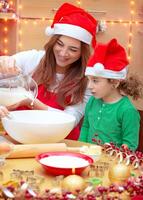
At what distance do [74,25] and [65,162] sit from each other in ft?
3.36

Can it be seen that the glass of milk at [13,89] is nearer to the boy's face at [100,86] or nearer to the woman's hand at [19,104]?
the woman's hand at [19,104]

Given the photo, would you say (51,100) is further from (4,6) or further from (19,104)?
(4,6)

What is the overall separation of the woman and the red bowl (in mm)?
818

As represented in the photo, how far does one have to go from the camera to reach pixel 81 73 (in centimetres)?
218

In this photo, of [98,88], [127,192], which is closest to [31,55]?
[98,88]

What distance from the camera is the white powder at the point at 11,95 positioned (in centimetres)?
165

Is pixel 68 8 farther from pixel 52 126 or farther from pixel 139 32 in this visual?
pixel 139 32

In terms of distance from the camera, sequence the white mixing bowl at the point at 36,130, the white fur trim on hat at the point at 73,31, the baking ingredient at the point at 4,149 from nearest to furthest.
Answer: the baking ingredient at the point at 4,149
the white mixing bowl at the point at 36,130
the white fur trim on hat at the point at 73,31

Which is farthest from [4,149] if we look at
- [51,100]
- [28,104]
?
[51,100]

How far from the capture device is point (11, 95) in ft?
5.45

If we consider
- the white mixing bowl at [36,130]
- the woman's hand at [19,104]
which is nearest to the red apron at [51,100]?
the woman's hand at [19,104]

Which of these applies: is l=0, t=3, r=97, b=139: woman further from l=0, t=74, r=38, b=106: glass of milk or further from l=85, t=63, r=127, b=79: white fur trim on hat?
l=0, t=74, r=38, b=106: glass of milk

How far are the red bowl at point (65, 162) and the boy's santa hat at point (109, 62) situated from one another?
0.65m

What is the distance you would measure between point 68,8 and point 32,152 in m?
1.02
